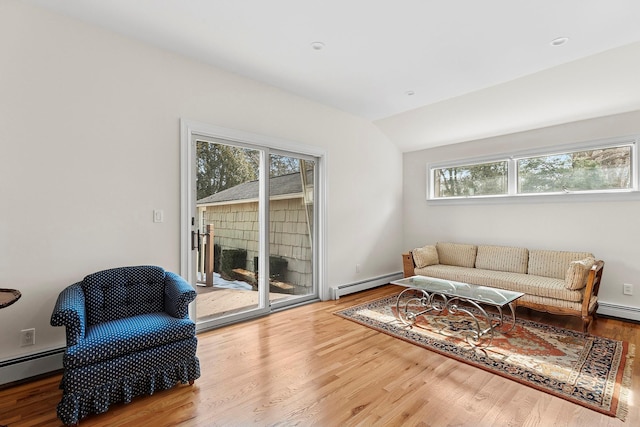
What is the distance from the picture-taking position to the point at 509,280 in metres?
3.71

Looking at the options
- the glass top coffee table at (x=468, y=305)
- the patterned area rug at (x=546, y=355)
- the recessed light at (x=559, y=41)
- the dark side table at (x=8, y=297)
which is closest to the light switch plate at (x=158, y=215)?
the dark side table at (x=8, y=297)

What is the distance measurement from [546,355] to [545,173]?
2.56 meters

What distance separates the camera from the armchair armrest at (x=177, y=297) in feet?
7.45

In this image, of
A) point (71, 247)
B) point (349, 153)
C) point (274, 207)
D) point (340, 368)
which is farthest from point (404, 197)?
point (71, 247)

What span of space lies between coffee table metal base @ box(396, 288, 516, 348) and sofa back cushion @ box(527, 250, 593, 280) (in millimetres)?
661

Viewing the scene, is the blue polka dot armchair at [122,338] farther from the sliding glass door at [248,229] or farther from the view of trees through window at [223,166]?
the view of trees through window at [223,166]

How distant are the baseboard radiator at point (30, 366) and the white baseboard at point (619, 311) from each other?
5445 millimetres

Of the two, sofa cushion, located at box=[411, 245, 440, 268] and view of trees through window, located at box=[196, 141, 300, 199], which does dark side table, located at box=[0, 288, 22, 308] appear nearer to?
view of trees through window, located at box=[196, 141, 300, 199]

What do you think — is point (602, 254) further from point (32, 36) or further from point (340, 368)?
point (32, 36)

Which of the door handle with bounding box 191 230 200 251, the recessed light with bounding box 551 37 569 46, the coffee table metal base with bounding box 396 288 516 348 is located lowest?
the coffee table metal base with bounding box 396 288 516 348

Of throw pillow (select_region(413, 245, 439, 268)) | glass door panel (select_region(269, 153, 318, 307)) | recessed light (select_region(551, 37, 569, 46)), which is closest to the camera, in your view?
recessed light (select_region(551, 37, 569, 46))

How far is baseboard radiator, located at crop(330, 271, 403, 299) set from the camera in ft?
14.4

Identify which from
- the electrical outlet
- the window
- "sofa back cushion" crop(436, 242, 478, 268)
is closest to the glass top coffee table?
"sofa back cushion" crop(436, 242, 478, 268)

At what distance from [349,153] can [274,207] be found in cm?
151
